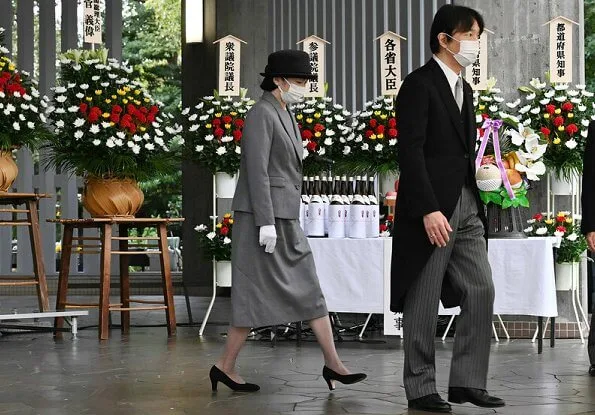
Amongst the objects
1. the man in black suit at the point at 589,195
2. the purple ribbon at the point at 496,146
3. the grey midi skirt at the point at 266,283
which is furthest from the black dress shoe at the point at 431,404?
the purple ribbon at the point at 496,146

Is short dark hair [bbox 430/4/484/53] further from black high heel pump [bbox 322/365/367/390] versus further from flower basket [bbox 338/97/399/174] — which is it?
flower basket [bbox 338/97/399/174]

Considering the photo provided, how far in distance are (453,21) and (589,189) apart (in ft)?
5.31

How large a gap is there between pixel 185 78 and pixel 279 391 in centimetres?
1090

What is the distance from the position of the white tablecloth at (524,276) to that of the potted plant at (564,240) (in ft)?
1.60

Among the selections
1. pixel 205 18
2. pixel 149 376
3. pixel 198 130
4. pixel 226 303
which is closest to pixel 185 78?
pixel 205 18

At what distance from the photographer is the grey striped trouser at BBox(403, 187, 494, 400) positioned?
4.54m

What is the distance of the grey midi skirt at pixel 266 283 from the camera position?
516 cm

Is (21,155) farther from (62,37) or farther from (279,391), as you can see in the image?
(279,391)

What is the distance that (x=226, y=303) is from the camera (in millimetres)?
13492

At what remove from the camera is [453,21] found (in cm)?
466

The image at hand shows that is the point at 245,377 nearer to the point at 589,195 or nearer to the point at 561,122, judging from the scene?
the point at 589,195

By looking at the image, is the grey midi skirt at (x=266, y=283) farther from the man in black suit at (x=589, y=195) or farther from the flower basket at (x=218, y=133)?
the flower basket at (x=218, y=133)

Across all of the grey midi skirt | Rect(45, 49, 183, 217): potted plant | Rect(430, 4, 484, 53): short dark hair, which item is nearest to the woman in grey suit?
the grey midi skirt

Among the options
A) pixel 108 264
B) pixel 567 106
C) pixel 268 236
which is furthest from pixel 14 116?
pixel 567 106
